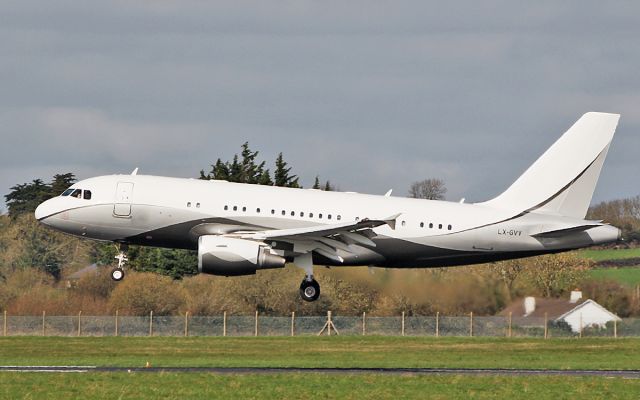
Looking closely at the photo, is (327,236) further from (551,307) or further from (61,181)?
(61,181)

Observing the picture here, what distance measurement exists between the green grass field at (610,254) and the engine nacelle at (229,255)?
1472 inches

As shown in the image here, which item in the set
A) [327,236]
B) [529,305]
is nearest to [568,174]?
[529,305]

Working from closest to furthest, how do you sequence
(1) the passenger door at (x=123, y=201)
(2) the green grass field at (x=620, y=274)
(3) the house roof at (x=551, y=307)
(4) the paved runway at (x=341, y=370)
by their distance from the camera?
(4) the paved runway at (x=341, y=370), (1) the passenger door at (x=123, y=201), (3) the house roof at (x=551, y=307), (2) the green grass field at (x=620, y=274)

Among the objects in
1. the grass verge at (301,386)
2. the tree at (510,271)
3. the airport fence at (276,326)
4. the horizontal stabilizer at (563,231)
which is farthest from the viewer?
the airport fence at (276,326)

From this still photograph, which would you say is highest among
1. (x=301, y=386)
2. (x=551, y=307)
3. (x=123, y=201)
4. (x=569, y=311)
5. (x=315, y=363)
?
(x=123, y=201)

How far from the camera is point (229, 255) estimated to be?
56469mm

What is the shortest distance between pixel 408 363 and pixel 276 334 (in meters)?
18.5

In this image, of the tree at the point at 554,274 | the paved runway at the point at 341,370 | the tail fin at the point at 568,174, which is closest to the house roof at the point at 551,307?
the tree at the point at 554,274

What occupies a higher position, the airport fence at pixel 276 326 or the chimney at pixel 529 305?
the chimney at pixel 529 305

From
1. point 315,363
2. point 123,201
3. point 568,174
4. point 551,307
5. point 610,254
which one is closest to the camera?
point 315,363

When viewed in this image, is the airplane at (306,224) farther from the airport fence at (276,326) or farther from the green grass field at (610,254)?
the green grass field at (610,254)

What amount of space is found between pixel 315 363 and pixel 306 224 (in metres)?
5.59

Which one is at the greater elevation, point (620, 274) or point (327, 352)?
point (620, 274)

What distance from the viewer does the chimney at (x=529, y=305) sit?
220 ft
